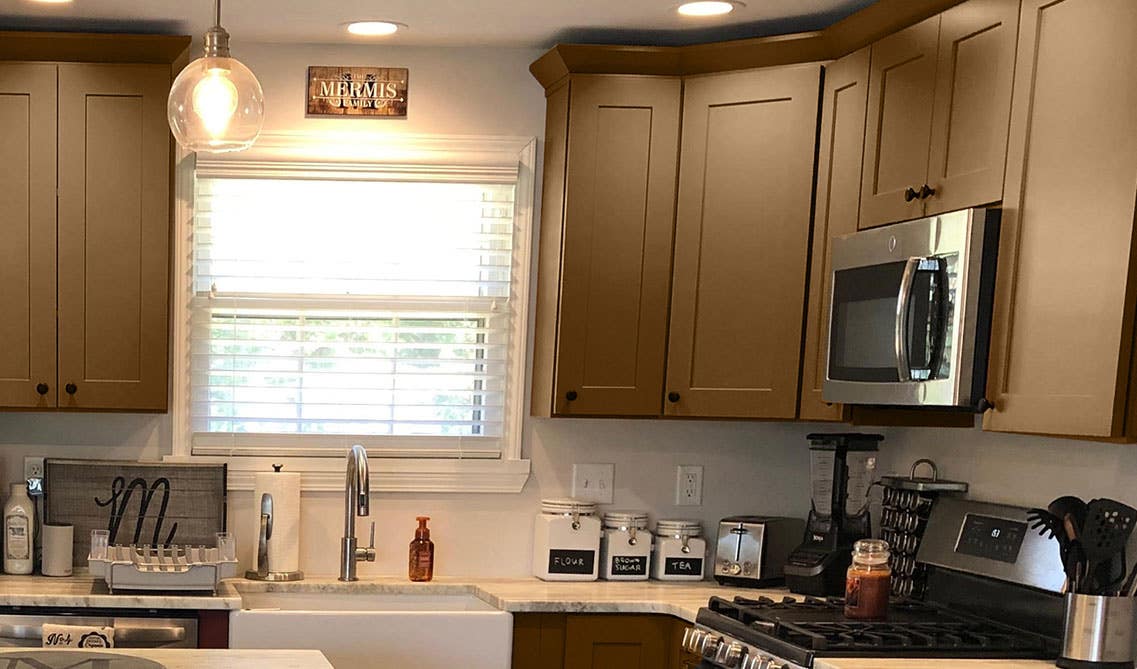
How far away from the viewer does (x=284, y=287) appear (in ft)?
12.5

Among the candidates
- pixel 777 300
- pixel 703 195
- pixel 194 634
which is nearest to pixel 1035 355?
pixel 777 300

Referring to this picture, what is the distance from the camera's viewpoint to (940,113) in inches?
110

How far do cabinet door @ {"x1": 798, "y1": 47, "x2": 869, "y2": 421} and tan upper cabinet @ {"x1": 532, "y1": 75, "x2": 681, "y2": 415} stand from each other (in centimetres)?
43

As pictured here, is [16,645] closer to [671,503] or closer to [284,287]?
[284,287]

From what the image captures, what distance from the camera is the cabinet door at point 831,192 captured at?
3.15m

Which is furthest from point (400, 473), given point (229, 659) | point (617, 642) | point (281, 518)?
point (229, 659)

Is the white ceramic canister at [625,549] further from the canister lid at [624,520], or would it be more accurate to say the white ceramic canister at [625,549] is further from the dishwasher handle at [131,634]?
the dishwasher handle at [131,634]

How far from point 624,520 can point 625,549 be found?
0.29 ft

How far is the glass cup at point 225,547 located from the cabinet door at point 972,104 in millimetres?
2021

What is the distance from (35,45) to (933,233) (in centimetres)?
249

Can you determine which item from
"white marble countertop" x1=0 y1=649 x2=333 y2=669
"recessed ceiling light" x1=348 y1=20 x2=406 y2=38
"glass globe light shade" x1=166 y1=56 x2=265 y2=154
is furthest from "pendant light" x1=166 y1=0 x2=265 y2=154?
"recessed ceiling light" x1=348 y1=20 x2=406 y2=38

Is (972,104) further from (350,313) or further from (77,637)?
(77,637)

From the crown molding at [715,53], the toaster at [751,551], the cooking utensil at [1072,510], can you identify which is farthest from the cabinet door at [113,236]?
the cooking utensil at [1072,510]

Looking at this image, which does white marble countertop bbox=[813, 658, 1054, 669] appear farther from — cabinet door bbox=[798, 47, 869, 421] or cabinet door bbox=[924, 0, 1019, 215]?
cabinet door bbox=[924, 0, 1019, 215]
